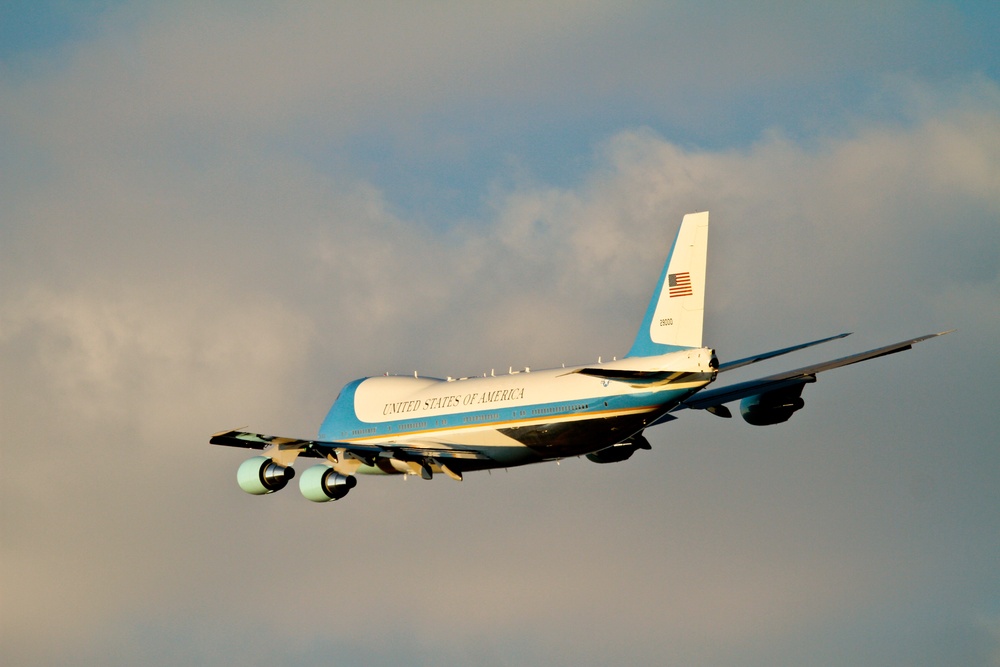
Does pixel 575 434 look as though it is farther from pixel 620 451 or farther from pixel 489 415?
pixel 620 451

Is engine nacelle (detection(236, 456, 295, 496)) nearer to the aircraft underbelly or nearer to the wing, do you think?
the wing

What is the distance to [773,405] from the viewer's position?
252ft

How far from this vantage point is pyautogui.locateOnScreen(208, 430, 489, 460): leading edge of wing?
69562 millimetres

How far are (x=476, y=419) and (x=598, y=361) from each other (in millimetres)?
6237

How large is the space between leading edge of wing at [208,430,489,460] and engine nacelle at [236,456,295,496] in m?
1.44

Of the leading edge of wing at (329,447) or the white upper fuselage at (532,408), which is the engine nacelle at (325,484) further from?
the white upper fuselage at (532,408)

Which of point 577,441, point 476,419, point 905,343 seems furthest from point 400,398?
point 905,343

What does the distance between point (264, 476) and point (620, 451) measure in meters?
16.2

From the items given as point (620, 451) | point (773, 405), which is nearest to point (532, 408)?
point (620, 451)

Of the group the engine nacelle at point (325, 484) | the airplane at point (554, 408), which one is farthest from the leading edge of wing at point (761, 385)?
the engine nacelle at point (325, 484)

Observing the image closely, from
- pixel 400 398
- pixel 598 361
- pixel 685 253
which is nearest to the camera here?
Answer: pixel 685 253

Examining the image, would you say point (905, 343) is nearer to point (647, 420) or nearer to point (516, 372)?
point (647, 420)

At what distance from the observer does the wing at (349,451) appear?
2751 inches

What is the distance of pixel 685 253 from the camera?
68250 millimetres
